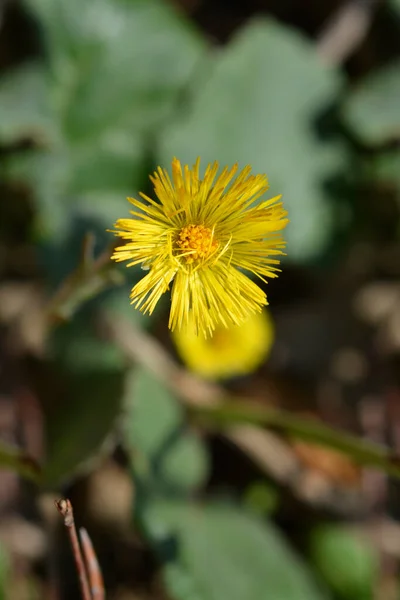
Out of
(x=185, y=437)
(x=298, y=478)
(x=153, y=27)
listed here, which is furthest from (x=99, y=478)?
(x=153, y=27)

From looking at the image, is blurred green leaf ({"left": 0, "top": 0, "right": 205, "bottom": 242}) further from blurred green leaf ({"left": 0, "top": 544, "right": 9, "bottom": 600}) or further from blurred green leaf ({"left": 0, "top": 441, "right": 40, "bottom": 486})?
blurred green leaf ({"left": 0, "top": 544, "right": 9, "bottom": 600})

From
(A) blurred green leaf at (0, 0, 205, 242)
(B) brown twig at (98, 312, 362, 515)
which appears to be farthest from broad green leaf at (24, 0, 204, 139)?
(B) brown twig at (98, 312, 362, 515)

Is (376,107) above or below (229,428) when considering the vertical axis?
above

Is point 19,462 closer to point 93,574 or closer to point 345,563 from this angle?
point 93,574

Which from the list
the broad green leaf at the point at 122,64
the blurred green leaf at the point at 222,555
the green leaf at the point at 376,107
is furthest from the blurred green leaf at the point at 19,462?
Answer: the green leaf at the point at 376,107

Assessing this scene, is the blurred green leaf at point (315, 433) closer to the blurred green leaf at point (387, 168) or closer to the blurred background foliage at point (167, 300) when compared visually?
the blurred background foliage at point (167, 300)

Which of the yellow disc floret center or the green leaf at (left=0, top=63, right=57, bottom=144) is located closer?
the yellow disc floret center

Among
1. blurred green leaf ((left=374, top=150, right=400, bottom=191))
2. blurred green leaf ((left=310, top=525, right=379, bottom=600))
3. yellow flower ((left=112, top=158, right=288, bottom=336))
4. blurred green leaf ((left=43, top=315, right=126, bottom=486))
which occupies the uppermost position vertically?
blurred green leaf ((left=374, top=150, right=400, bottom=191))

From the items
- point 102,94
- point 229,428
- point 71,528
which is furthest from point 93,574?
point 102,94
